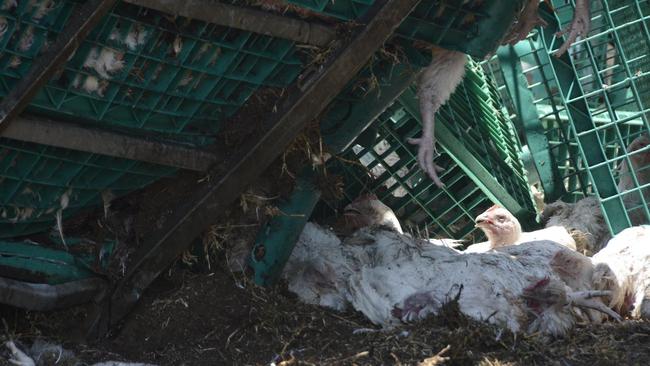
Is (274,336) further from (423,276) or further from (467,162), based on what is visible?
(467,162)

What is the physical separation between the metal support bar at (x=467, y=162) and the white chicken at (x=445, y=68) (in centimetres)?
65

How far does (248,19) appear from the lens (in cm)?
401

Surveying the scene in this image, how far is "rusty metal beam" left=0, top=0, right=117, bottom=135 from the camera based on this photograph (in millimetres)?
3689

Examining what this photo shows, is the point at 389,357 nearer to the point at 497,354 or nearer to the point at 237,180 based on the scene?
the point at 497,354

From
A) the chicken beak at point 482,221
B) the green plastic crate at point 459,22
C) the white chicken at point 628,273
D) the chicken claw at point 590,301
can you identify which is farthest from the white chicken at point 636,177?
the green plastic crate at point 459,22

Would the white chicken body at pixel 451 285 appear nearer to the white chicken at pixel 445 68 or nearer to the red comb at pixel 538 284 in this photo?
the red comb at pixel 538 284

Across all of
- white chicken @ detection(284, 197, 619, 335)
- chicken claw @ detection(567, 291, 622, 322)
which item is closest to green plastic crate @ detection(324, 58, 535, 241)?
white chicken @ detection(284, 197, 619, 335)

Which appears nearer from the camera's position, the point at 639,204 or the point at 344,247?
the point at 344,247

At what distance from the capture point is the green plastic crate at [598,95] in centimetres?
600

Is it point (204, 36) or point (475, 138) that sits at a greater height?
point (204, 36)

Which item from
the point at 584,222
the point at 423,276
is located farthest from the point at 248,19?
the point at 584,222

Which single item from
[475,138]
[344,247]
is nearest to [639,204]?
[475,138]

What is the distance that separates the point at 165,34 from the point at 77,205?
3.04 ft

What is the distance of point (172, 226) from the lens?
4406 millimetres
